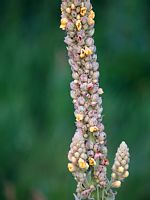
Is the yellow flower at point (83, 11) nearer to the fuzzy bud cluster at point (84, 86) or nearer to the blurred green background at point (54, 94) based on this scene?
the fuzzy bud cluster at point (84, 86)

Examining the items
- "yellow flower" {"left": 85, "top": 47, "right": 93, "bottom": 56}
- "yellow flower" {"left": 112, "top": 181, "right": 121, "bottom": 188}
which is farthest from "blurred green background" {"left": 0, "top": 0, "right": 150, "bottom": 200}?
"yellow flower" {"left": 85, "top": 47, "right": 93, "bottom": 56}

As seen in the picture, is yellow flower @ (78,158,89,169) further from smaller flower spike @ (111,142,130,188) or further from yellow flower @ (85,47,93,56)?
yellow flower @ (85,47,93,56)

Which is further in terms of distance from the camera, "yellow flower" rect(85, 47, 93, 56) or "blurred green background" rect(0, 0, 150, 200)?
"blurred green background" rect(0, 0, 150, 200)

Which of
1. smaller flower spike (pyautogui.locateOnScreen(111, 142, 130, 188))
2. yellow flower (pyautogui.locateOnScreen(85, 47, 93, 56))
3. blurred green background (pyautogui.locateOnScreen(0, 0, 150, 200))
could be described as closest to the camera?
yellow flower (pyautogui.locateOnScreen(85, 47, 93, 56))

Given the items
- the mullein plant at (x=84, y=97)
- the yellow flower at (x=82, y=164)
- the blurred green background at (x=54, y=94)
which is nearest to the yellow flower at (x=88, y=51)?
the mullein plant at (x=84, y=97)

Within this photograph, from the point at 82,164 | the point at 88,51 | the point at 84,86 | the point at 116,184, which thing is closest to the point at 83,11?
the point at 88,51

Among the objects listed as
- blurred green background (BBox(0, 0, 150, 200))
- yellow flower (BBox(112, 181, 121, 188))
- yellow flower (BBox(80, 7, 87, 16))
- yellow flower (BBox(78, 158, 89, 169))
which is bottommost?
yellow flower (BBox(112, 181, 121, 188))
